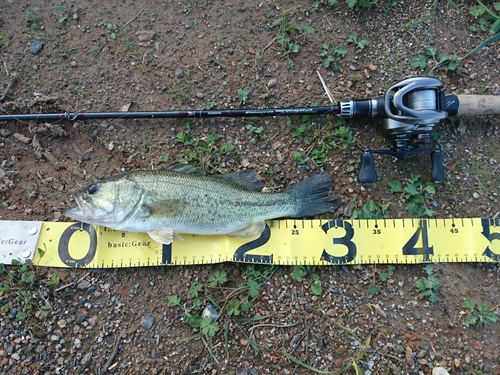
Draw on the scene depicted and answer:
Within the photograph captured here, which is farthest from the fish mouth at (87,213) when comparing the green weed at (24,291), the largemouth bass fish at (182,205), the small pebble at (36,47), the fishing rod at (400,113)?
the small pebble at (36,47)

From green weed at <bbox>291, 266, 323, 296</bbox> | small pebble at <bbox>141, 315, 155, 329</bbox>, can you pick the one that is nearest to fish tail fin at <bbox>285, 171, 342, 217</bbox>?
green weed at <bbox>291, 266, 323, 296</bbox>

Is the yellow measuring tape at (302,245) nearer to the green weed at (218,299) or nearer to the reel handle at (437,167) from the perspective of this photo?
the green weed at (218,299)

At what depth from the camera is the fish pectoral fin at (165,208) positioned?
3316 mm

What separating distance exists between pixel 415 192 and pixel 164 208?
8.63ft

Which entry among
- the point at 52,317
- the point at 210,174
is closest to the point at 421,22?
the point at 210,174

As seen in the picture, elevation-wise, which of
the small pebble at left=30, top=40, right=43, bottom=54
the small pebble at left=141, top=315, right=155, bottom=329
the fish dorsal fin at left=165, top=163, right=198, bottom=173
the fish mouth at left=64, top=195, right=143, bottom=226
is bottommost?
the small pebble at left=141, top=315, right=155, bottom=329

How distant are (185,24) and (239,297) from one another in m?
3.24

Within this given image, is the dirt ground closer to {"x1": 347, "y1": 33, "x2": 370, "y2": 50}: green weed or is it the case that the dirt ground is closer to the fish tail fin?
{"x1": 347, "y1": 33, "x2": 370, "y2": 50}: green weed

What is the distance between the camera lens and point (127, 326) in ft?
11.3

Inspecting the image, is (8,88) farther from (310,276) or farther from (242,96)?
A: (310,276)

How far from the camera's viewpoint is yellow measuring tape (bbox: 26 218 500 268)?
3479mm

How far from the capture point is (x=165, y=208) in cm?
332

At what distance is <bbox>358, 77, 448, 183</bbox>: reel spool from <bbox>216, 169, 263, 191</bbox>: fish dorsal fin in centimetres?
112

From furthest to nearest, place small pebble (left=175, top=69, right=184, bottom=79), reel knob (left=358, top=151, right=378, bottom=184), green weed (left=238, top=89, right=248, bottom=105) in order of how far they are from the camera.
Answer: small pebble (left=175, top=69, right=184, bottom=79), green weed (left=238, top=89, right=248, bottom=105), reel knob (left=358, top=151, right=378, bottom=184)
